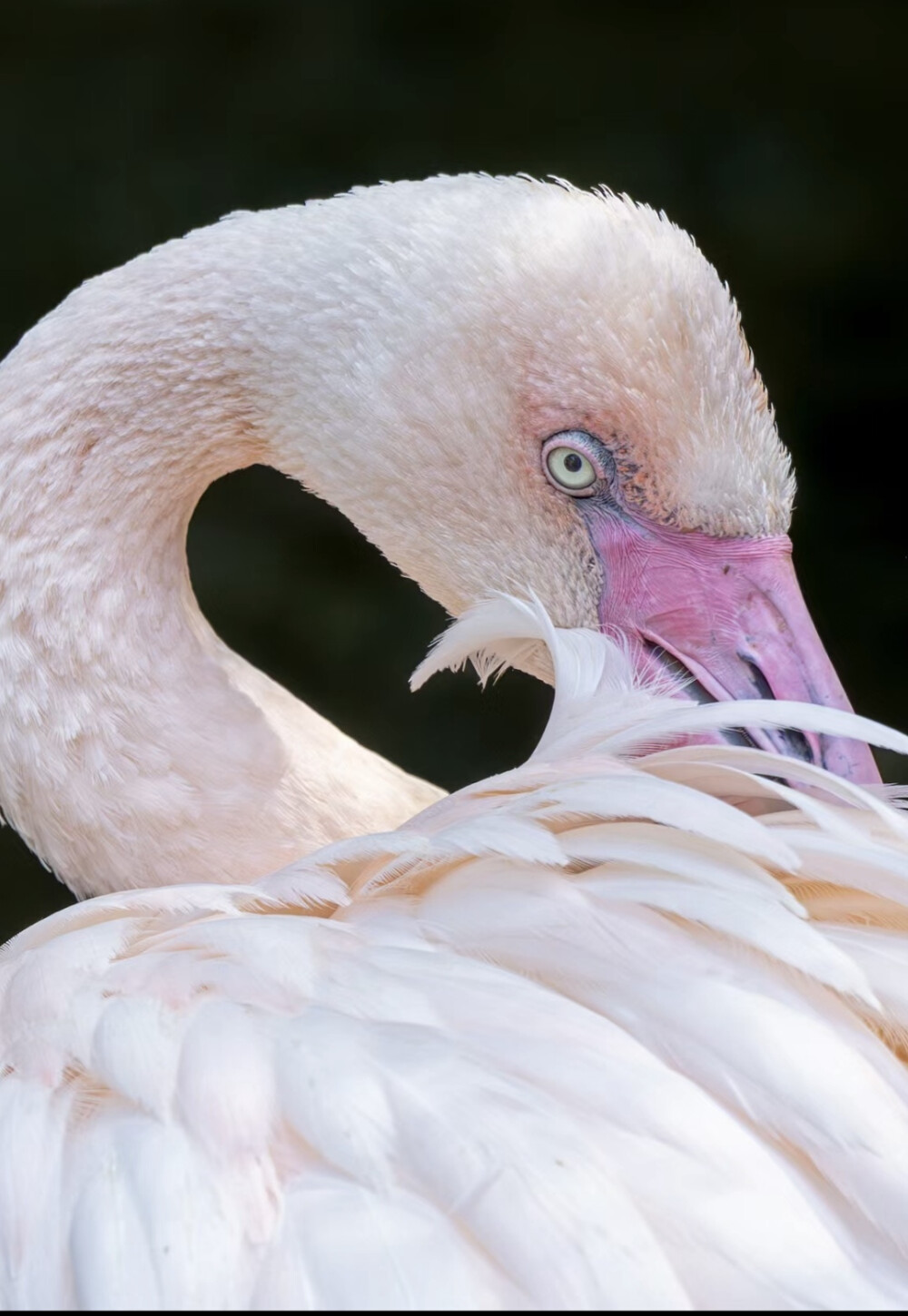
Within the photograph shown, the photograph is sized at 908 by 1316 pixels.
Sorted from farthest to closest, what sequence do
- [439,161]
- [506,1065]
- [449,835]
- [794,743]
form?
[439,161]
[794,743]
[449,835]
[506,1065]

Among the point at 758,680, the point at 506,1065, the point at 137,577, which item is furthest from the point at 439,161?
the point at 506,1065

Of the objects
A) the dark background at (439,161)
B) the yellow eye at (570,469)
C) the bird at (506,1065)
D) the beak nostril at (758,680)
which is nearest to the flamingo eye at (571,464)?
the yellow eye at (570,469)

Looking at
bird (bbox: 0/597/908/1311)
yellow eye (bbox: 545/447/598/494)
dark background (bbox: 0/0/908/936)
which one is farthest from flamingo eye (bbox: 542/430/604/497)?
dark background (bbox: 0/0/908/936)

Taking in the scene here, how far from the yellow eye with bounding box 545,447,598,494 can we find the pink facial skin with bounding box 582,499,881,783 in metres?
0.03

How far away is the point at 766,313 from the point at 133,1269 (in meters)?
3.11

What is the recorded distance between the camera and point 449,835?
1458mm

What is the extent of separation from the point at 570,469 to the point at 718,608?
0.74 ft

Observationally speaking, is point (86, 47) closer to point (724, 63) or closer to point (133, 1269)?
point (724, 63)

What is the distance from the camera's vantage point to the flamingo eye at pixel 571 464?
5.78 ft

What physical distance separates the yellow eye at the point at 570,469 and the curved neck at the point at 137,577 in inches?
11.4

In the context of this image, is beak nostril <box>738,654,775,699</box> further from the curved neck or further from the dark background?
the dark background

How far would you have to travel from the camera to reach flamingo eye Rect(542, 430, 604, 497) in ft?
5.78

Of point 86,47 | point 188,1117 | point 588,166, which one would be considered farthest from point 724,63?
point 188,1117

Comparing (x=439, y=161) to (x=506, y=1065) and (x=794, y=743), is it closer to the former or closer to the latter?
(x=794, y=743)
